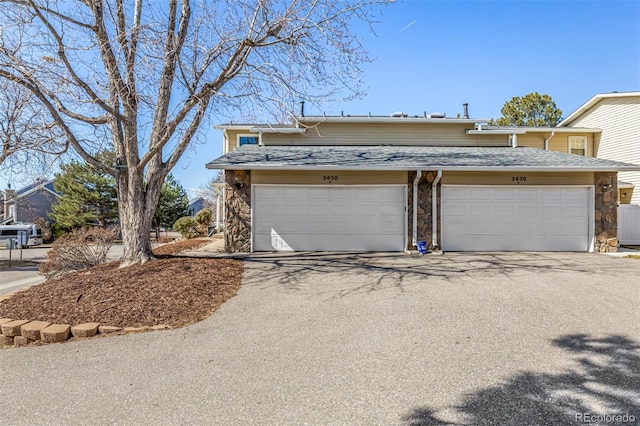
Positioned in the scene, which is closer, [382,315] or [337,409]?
[337,409]

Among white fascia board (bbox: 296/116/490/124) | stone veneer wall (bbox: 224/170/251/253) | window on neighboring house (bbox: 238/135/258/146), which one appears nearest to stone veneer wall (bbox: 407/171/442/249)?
stone veneer wall (bbox: 224/170/251/253)

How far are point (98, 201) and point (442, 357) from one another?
Result: 2760 centimetres

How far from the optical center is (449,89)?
961 cm

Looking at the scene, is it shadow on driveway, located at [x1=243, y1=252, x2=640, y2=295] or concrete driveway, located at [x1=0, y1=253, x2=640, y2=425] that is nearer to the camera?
concrete driveway, located at [x1=0, y1=253, x2=640, y2=425]

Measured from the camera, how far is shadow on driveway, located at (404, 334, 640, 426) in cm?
240

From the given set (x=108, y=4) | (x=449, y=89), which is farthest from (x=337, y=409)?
(x=449, y=89)

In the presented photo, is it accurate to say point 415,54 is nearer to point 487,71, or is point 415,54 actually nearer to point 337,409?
point 487,71

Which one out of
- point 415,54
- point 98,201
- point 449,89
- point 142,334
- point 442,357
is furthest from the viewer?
point 98,201

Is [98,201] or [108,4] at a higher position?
[108,4]

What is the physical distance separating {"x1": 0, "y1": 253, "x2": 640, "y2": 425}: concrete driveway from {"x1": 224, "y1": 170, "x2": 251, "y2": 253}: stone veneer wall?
4.42 metres

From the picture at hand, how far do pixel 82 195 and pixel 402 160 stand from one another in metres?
23.8
